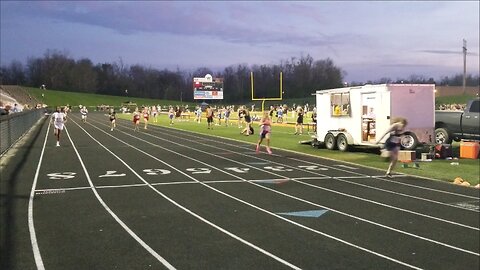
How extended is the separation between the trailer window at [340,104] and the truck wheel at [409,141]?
9.19ft

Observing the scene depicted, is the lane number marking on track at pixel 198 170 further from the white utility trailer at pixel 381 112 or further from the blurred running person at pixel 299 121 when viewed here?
the blurred running person at pixel 299 121

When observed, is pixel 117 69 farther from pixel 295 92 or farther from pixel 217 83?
pixel 217 83

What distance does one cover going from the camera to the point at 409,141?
21.1 meters

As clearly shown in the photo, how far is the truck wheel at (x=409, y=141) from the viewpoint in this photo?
2103 cm

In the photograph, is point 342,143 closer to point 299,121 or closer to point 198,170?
point 198,170

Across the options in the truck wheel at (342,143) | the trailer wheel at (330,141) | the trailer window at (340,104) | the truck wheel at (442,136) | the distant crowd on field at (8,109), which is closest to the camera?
the truck wheel at (342,143)

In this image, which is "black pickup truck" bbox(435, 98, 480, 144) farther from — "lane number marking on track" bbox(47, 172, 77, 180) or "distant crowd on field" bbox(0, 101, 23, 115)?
"distant crowd on field" bbox(0, 101, 23, 115)

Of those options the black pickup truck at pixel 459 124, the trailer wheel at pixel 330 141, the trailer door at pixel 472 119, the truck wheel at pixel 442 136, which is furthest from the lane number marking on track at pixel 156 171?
the trailer door at pixel 472 119

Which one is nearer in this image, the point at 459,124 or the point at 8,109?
the point at 459,124

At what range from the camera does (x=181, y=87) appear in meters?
161

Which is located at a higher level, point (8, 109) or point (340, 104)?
point (340, 104)

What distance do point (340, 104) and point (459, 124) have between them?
5.67 m

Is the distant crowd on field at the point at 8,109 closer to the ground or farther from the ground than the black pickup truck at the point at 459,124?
farther from the ground

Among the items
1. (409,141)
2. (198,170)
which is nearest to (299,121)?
(409,141)
